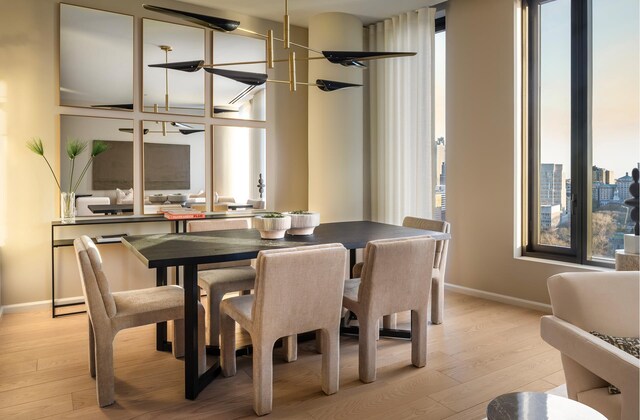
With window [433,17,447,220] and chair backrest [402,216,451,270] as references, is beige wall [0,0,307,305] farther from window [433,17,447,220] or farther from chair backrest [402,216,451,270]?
window [433,17,447,220]

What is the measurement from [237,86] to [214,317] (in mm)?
2700

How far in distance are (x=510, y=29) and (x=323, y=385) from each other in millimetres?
3524

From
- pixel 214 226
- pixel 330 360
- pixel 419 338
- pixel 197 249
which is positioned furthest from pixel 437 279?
pixel 197 249

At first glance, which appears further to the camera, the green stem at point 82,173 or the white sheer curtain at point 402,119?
the white sheer curtain at point 402,119

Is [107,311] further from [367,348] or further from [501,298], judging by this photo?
Result: [501,298]

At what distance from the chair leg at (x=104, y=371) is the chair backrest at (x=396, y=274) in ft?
4.45

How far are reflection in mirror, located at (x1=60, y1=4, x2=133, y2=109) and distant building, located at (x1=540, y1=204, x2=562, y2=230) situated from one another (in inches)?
158

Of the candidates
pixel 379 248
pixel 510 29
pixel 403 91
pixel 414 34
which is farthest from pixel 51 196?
pixel 510 29

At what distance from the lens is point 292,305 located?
2141 millimetres

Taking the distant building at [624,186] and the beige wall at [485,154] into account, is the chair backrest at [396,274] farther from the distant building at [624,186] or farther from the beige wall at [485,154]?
the distant building at [624,186]

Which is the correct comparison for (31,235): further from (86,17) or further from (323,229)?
(323,229)

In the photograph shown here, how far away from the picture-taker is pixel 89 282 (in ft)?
7.07

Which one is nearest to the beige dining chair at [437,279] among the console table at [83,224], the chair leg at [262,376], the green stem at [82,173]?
the chair leg at [262,376]

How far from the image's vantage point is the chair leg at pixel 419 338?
8.68 feet
